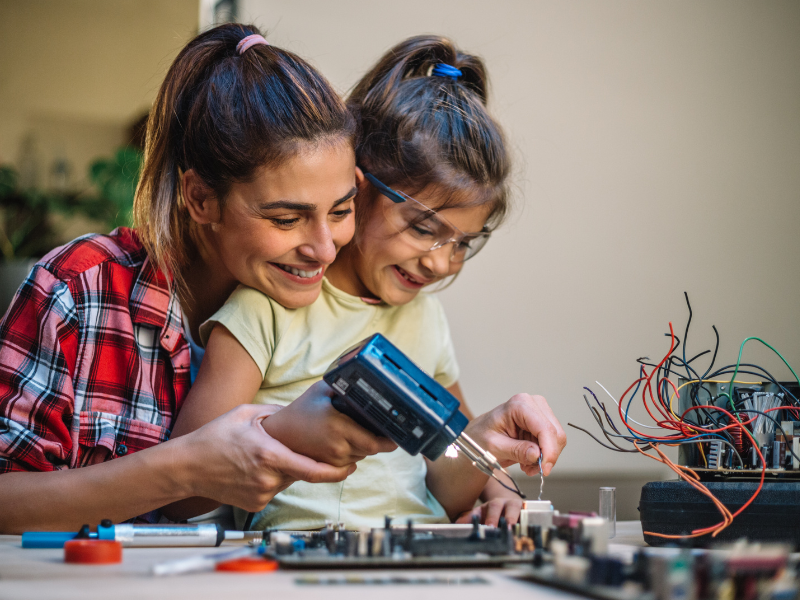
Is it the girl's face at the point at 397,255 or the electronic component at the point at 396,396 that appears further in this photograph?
the girl's face at the point at 397,255

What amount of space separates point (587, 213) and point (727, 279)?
1.49ft

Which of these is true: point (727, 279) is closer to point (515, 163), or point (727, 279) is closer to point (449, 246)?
point (515, 163)

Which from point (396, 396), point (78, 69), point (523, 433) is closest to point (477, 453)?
point (396, 396)

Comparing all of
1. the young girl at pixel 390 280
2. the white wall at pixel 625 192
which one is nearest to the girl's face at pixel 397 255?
the young girl at pixel 390 280

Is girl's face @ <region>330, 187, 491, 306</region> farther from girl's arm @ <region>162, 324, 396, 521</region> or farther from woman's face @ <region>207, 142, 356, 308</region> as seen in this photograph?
girl's arm @ <region>162, 324, 396, 521</region>

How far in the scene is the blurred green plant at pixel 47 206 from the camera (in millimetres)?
3158

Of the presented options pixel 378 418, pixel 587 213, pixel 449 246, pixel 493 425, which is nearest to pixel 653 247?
pixel 587 213

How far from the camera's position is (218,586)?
0.53 meters

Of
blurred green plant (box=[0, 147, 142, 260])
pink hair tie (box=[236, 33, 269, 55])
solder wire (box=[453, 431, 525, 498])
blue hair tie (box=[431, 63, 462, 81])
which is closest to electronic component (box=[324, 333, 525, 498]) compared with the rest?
solder wire (box=[453, 431, 525, 498])

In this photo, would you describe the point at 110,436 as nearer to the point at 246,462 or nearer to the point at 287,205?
the point at 246,462

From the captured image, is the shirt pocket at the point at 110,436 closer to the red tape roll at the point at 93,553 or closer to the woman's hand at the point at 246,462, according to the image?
the woman's hand at the point at 246,462

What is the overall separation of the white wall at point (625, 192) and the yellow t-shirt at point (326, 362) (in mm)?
501

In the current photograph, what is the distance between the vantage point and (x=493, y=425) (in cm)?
112

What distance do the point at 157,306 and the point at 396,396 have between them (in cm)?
65
